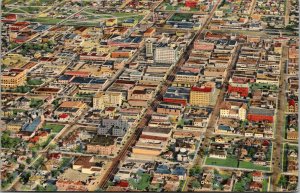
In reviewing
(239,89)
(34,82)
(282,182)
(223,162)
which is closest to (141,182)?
(223,162)

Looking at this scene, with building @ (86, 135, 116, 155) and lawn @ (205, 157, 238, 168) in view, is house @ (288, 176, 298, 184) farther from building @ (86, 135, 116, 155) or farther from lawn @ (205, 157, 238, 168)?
building @ (86, 135, 116, 155)

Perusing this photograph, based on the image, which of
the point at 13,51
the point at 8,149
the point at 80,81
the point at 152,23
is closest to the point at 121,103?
the point at 80,81

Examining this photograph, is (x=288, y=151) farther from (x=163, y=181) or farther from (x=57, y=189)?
(x=57, y=189)

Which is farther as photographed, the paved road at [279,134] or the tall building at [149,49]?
the tall building at [149,49]

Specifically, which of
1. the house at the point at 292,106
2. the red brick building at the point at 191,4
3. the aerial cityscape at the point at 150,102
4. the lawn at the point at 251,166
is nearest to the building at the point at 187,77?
the aerial cityscape at the point at 150,102

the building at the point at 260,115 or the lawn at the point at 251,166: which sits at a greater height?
the building at the point at 260,115

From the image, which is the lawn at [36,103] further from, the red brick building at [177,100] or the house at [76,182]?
the house at [76,182]
